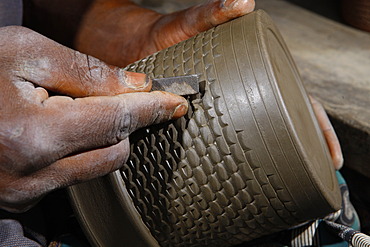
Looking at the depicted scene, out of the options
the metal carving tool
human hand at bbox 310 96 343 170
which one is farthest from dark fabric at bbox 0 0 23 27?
human hand at bbox 310 96 343 170

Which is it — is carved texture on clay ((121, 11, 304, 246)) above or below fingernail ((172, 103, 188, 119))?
below

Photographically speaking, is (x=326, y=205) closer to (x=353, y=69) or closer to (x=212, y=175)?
(x=212, y=175)

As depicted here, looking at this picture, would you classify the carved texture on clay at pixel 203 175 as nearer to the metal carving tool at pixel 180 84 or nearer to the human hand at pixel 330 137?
the metal carving tool at pixel 180 84

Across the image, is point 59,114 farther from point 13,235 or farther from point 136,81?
point 13,235

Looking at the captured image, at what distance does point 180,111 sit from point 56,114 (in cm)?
19

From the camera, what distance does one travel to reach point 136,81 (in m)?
0.62

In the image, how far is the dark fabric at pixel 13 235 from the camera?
2.73 ft

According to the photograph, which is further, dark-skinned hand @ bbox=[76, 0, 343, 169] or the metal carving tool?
dark-skinned hand @ bbox=[76, 0, 343, 169]

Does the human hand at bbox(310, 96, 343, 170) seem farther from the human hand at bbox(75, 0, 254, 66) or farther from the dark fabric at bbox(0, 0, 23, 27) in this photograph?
the dark fabric at bbox(0, 0, 23, 27)

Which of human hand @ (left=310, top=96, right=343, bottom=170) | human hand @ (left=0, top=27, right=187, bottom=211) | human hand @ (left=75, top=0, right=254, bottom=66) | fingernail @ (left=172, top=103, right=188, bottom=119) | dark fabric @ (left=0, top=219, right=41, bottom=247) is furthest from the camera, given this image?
human hand @ (left=310, top=96, right=343, bottom=170)

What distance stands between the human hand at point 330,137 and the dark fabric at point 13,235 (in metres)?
0.68

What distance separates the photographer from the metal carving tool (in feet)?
2.16

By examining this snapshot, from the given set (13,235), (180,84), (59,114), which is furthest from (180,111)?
(13,235)

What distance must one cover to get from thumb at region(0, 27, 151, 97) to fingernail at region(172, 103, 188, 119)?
0.29 ft
